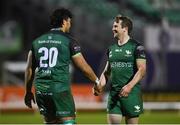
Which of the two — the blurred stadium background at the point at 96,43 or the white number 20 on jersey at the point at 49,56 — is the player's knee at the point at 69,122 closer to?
the white number 20 on jersey at the point at 49,56

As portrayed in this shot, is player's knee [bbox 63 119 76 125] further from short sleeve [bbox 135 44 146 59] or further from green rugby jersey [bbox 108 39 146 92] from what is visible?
short sleeve [bbox 135 44 146 59]

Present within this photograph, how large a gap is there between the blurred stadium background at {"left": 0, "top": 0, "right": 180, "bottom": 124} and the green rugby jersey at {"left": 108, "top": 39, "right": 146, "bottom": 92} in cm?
1107

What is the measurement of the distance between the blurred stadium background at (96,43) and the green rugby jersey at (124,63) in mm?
11075

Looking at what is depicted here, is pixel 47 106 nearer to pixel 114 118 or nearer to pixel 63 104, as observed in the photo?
pixel 63 104

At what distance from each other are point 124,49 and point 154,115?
12.9m

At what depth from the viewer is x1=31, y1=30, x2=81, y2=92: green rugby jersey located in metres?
9.66

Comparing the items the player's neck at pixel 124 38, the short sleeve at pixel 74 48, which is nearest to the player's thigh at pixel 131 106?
the player's neck at pixel 124 38

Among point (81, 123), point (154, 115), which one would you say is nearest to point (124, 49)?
point (81, 123)

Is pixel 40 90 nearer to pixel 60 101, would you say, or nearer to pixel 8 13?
pixel 60 101

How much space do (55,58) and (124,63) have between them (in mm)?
1761

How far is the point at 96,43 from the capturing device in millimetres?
31594

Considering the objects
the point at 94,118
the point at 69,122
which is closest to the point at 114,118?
the point at 69,122

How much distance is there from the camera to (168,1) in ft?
97.3

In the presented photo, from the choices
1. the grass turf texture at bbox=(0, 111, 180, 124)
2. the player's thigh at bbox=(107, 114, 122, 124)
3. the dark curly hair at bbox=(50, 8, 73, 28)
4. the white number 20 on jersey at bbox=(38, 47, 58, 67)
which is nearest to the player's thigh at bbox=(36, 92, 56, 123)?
the white number 20 on jersey at bbox=(38, 47, 58, 67)
